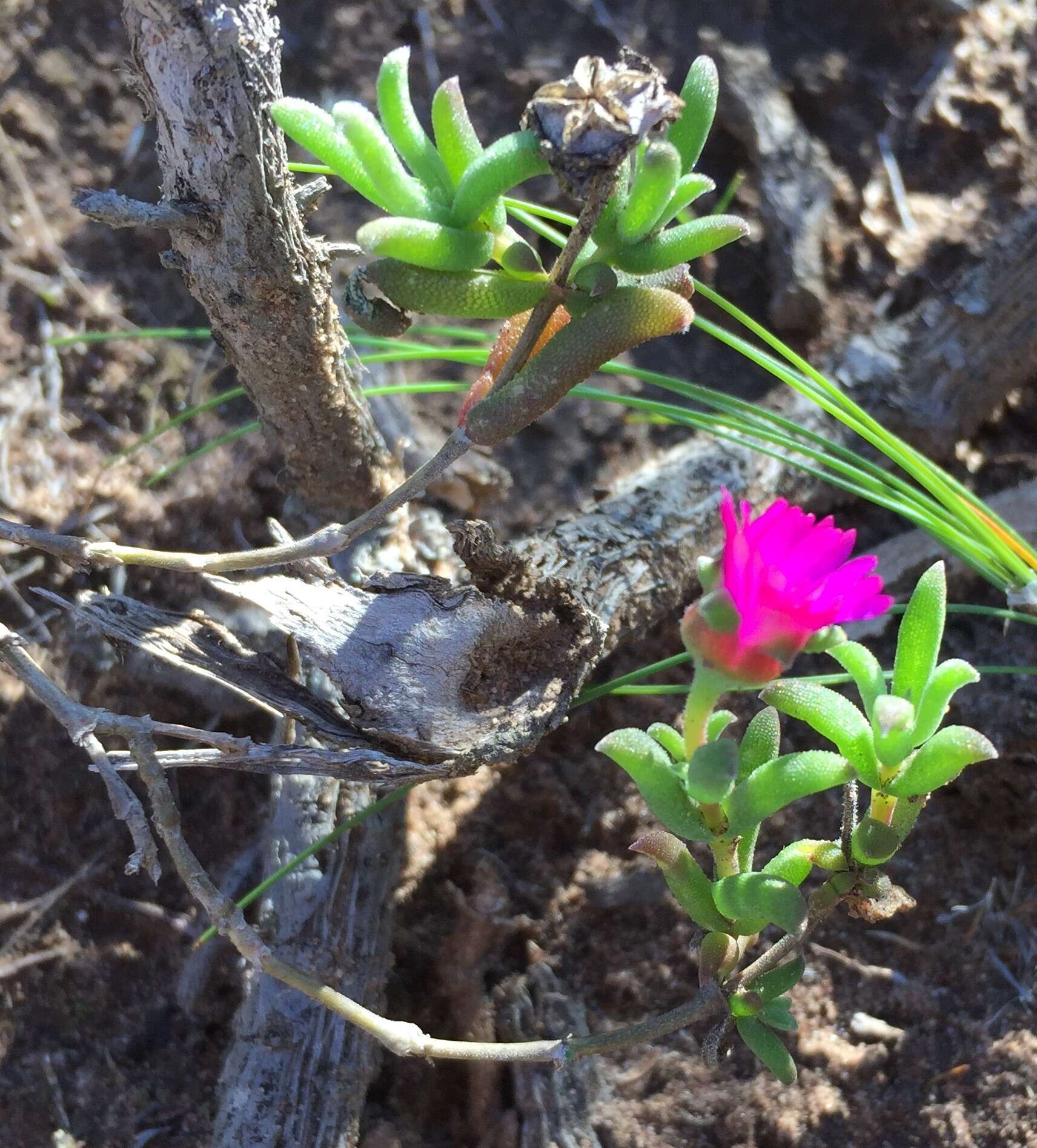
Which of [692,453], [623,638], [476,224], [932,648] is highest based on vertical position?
[692,453]

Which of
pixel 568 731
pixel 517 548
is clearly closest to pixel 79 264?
pixel 517 548

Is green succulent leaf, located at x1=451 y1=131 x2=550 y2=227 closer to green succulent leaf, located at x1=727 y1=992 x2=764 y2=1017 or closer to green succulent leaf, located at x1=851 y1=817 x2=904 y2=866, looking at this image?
green succulent leaf, located at x1=851 y1=817 x2=904 y2=866

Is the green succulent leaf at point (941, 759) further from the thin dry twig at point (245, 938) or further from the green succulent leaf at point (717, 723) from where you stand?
the thin dry twig at point (245, 938)

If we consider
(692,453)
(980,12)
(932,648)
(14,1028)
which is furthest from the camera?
(980,12)

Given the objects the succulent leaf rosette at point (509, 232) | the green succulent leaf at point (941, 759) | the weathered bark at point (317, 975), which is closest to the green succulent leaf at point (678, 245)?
the succulent leaf rosette at point (509, 232)

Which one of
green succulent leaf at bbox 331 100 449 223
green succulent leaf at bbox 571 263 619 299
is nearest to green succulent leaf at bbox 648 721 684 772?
green succulent leaf at bbox 571 263 619 299

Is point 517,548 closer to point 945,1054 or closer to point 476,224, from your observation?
point 476,224

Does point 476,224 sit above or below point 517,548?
above
